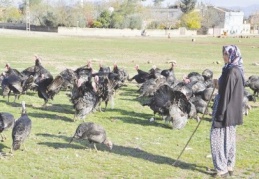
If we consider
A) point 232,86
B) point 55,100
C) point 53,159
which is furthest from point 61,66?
point 232,86

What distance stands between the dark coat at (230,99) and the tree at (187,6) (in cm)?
11149

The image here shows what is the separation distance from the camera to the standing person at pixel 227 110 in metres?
7.08

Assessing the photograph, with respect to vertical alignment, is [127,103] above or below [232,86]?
below

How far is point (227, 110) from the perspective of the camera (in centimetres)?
720

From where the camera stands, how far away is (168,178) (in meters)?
7.43

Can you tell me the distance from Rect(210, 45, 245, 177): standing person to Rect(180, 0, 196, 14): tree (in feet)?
366

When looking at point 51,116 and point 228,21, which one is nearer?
point 51,116

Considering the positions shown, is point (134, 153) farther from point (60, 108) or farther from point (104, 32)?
point (104, 32)

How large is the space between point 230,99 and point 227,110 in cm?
19

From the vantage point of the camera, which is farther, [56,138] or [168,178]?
[56,138]

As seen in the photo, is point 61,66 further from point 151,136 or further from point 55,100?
point 151,136

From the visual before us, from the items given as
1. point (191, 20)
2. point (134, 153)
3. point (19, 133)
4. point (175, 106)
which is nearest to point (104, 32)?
point (191, 20)

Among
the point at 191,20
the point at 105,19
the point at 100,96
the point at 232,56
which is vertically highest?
the point at 191,20

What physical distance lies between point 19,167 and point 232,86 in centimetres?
379
